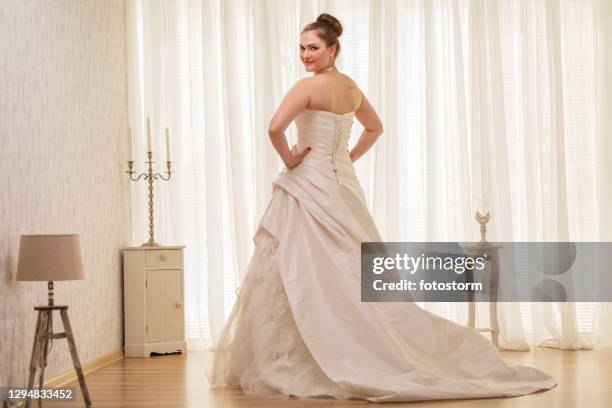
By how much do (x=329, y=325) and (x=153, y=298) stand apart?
6.86 feet

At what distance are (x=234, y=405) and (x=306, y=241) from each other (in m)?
0.91

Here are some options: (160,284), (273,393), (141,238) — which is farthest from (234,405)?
(141,238)

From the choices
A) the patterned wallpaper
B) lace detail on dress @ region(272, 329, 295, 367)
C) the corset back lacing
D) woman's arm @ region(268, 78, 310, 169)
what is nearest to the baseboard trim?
the patterned wallpaper

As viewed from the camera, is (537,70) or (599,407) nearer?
(599,407)

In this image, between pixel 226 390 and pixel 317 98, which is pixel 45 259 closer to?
pixel 226 390

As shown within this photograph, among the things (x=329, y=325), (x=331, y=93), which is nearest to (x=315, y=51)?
(x=331, y=93)

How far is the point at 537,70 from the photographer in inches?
240

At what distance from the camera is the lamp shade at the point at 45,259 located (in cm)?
376

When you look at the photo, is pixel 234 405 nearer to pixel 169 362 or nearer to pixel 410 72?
pixel 169 362

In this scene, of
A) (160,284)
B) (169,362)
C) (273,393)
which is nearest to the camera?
(273,393)

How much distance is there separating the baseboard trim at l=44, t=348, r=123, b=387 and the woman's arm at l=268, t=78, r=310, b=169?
1661mm

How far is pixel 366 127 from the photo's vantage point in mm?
4914

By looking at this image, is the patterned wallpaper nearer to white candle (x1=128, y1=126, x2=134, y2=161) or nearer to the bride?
white candle (x1=128, y1=126, x2=134, y2=161)

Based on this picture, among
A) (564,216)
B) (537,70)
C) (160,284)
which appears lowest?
(160,284)
